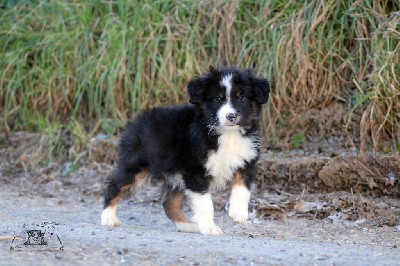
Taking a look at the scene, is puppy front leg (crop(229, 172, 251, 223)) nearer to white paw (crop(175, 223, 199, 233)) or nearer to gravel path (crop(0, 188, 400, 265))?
gravel path (crop(0, 188, 400, 265))

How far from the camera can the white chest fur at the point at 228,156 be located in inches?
304

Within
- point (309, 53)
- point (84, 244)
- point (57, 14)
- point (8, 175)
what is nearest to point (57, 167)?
point (8, 175)

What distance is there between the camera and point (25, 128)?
12.6 metres

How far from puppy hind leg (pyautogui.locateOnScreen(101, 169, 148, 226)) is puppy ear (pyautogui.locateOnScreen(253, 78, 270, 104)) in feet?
3.97

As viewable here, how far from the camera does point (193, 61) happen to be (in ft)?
37.4

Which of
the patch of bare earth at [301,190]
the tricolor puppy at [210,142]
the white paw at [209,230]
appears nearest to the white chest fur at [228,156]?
the tricolor puppy at [210,142]

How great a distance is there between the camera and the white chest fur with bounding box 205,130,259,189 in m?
7.73

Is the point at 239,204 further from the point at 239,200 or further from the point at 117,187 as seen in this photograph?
the point at 117,187

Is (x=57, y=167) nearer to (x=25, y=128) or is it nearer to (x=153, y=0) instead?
(x=25, y=128)

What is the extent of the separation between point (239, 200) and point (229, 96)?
84 centimetres

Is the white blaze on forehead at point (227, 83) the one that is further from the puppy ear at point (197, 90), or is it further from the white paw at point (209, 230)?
the white paw at point (209, 230)

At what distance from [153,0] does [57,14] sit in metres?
1.44

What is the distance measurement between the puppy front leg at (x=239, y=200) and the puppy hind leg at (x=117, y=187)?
2.93 ft
